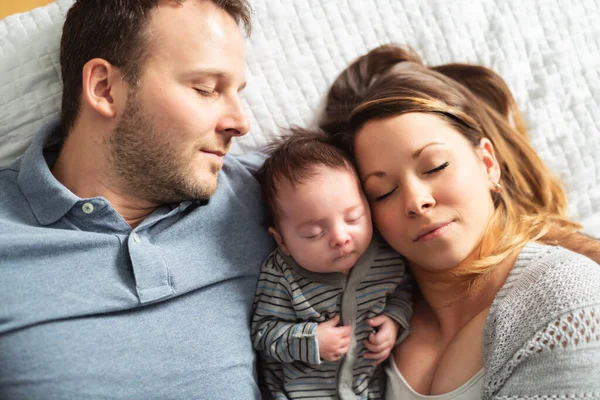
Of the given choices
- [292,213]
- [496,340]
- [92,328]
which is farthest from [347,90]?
[92,328]

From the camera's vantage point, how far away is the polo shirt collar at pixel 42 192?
133 centimetres

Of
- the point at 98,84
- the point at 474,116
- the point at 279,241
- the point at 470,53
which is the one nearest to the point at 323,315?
the point at 279,241

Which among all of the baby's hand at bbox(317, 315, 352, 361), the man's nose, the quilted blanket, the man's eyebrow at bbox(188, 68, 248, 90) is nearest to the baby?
the baby's hand at bbox(317, 315, 352, 361)

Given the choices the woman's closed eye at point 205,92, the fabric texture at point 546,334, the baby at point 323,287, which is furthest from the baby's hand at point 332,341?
the woman's closed eye at point 205,92

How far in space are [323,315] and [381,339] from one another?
159mm

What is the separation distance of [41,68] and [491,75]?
138 cm

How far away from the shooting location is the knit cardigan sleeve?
1.11 metres

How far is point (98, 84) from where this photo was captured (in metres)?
1.41

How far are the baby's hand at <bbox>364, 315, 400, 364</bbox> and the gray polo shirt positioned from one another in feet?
1.02

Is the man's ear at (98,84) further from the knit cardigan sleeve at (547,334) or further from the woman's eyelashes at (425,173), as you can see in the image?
the knit cardigan sleeve at (547,334)

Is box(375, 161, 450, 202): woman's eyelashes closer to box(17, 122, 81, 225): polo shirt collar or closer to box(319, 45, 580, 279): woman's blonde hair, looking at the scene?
box(319, 45, 580, 279): woman's blonde hair

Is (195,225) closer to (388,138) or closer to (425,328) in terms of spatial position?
(388,138)

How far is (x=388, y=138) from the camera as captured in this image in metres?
1.38

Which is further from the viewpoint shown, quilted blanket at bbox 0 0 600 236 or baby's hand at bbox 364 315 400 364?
quilted blanket at bbox 0 0 600 236
